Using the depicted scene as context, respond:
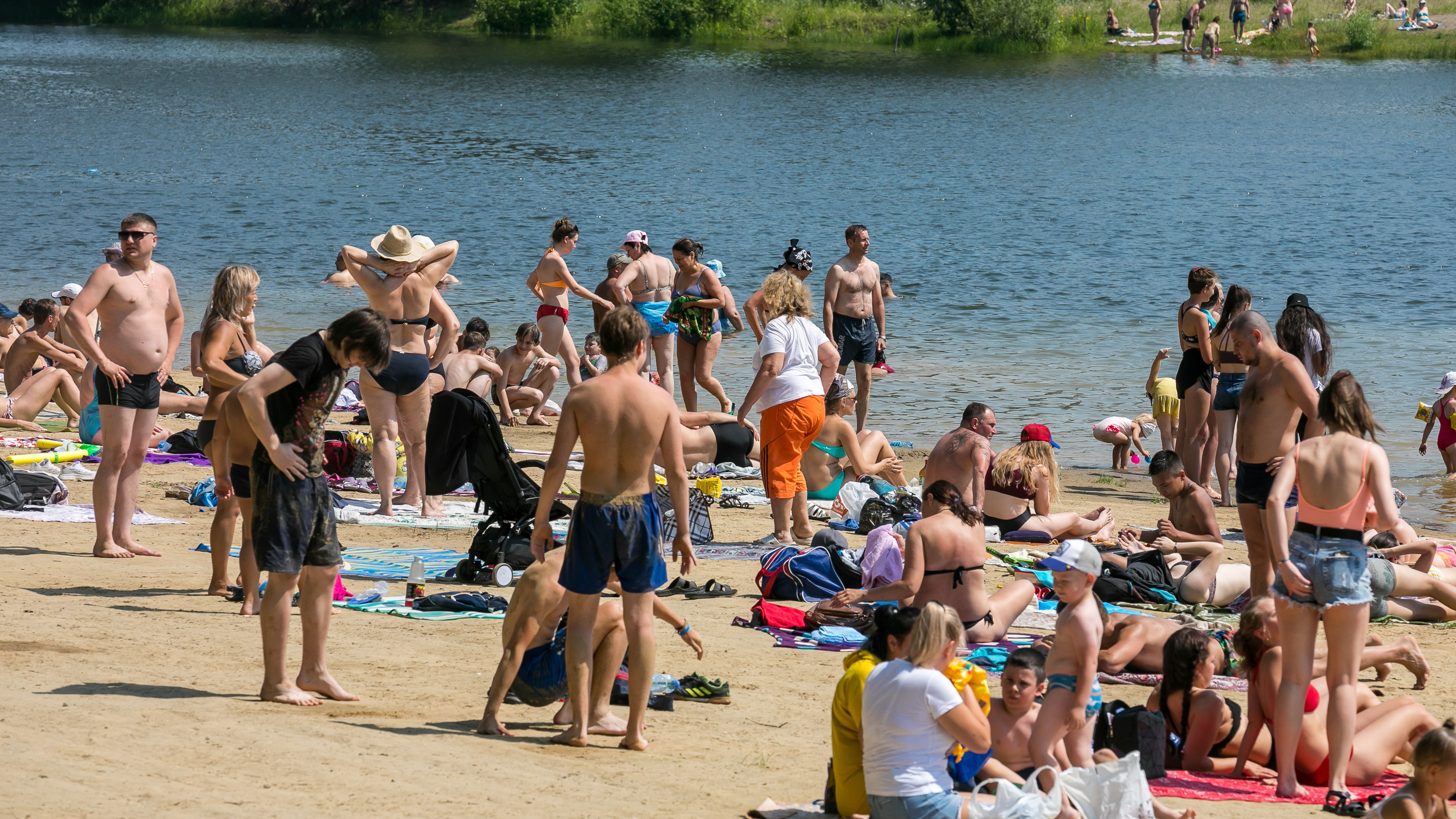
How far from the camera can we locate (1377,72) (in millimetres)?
50531

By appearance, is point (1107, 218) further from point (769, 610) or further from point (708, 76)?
point (708, 76)

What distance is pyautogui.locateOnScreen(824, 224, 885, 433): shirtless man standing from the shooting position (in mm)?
11555

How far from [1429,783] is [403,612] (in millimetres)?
4460

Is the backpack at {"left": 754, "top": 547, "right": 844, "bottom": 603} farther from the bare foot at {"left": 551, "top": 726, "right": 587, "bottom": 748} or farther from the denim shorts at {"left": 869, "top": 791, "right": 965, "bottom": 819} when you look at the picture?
the denim shorts at {"left": 869, "top": 791, "right": 965, "bottom": 819}

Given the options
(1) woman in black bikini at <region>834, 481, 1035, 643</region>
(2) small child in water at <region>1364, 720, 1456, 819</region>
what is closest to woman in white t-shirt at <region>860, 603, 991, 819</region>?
(2) small child in water at <region>1364, 720, 1456, 819</region>

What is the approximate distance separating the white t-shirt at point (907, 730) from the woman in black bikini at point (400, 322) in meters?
4.95

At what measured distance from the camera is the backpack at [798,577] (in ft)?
25.4

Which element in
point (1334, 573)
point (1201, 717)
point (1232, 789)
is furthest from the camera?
point (1201, 717)

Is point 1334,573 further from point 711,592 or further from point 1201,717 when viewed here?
point 711,592

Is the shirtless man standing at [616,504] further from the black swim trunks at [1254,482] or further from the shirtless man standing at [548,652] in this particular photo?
the black swim trunks at [1254,482]

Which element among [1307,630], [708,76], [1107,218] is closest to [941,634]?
[1307,630]

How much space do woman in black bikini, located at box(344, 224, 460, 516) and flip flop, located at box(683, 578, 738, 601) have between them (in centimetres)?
212

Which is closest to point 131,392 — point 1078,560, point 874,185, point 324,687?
point 324,687

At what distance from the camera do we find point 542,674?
5465 mm
